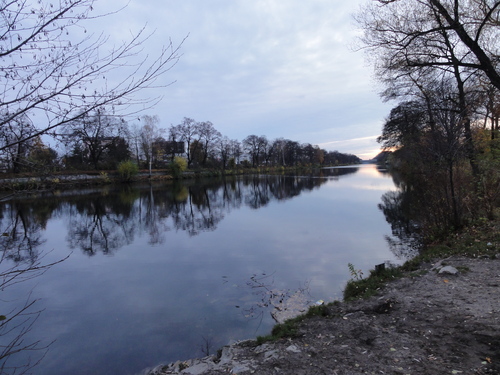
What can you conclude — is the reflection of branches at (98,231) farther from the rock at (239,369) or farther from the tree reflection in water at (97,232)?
the rock at (239,369)

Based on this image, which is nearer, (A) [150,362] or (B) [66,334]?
(A) [150,362]

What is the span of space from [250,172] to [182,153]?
20.9m

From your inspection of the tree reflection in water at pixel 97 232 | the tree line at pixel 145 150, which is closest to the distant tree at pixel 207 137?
the tree line at pixel 145 150

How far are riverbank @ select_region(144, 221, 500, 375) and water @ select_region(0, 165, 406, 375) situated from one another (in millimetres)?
1064

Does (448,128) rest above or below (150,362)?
above

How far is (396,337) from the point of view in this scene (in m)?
3.71

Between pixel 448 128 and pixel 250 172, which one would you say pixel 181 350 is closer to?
pixel 448 128

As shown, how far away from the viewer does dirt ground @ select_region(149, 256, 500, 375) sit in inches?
123

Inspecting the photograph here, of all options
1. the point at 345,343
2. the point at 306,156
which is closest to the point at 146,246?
the point at 345,343

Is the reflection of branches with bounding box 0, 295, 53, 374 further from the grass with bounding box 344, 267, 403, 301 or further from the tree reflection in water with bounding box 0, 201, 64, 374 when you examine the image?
the grass with bounding box 344, 267, 403, 301

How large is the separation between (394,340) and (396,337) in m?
0.09

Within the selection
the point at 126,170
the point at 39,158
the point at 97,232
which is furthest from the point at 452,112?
the point at 126,170

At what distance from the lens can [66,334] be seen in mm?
5363


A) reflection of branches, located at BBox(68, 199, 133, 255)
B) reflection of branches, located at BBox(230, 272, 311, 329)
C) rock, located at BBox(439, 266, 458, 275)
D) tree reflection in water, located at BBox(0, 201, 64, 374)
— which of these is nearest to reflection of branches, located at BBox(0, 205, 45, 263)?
tree reflection in water, located at BBox(0, 201, 64, 374)
